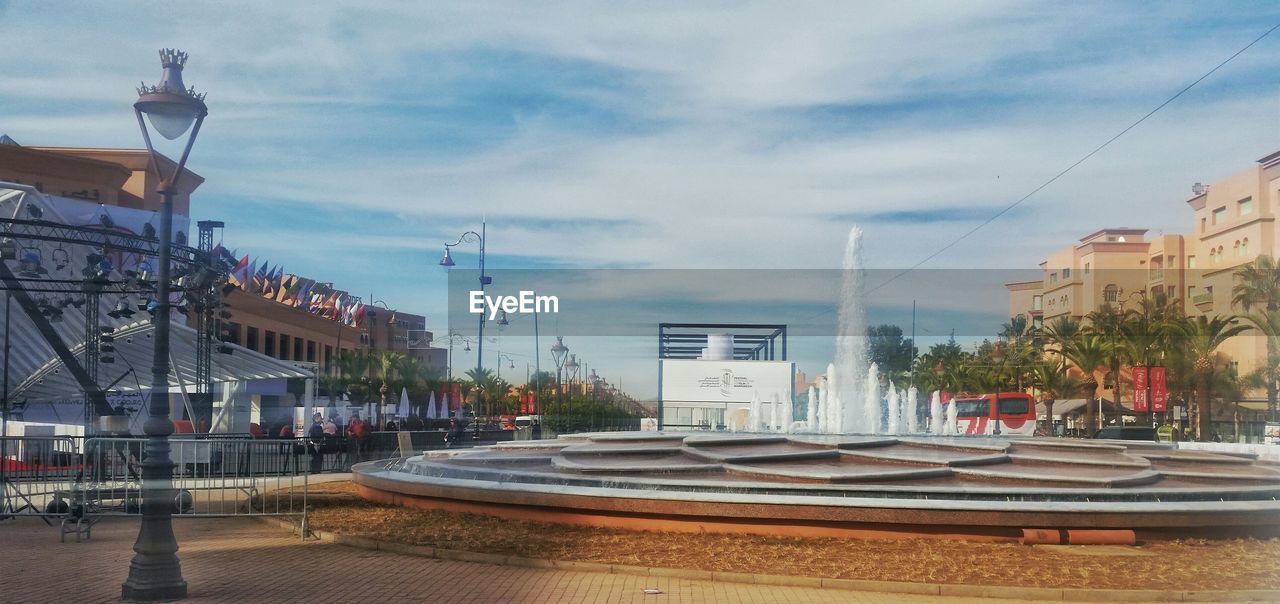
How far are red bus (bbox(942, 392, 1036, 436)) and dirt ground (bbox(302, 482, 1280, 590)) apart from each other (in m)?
35.0

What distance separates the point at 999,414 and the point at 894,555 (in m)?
38.7

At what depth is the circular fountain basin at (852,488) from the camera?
12672 mm

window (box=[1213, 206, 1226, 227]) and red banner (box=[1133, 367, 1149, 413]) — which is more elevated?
window (box=[1213, 206, 1226, 227])

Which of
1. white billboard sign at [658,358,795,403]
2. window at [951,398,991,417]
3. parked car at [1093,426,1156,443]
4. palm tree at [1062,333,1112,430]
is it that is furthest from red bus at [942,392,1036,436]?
parked car at [1093,426,1156,443]

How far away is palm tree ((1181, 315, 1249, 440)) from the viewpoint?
50.3 m

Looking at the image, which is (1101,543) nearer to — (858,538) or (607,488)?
(858,538)

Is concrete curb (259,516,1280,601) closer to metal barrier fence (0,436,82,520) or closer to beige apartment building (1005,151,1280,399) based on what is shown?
metal barrier fence (0,436,82,520)

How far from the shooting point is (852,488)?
1360cm

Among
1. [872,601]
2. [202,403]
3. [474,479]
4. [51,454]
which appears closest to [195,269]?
[202,403]

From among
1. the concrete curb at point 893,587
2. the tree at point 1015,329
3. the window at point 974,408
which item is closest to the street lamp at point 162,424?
the concrete curb at point 893,587

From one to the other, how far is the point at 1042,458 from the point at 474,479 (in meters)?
8.29

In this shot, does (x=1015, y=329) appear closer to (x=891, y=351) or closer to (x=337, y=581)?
(x=891, y=351)

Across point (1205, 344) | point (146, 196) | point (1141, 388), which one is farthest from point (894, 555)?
point (146, 196)

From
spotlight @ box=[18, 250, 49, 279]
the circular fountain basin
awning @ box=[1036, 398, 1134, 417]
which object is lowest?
awning @ box=[1036, 398, 1134, 417]
